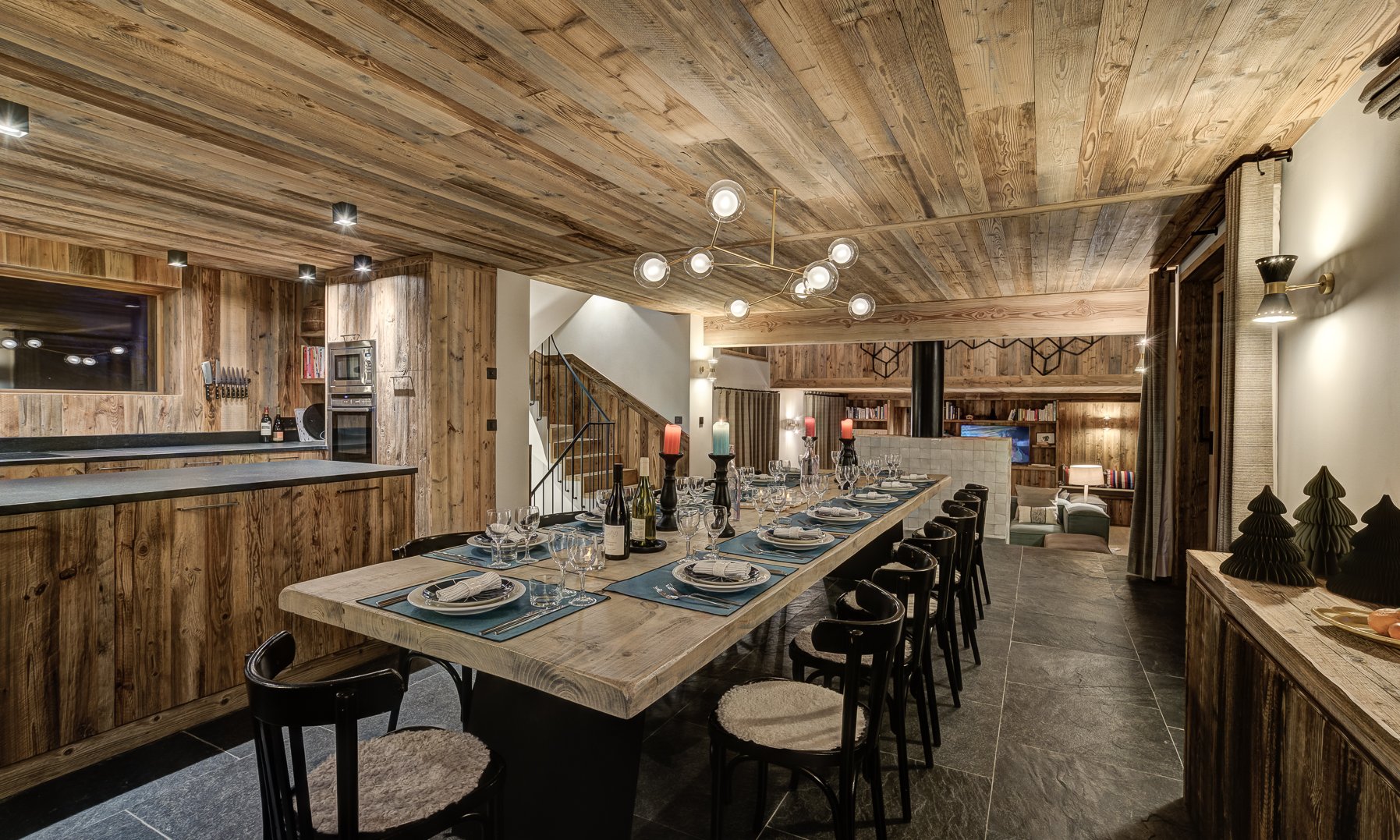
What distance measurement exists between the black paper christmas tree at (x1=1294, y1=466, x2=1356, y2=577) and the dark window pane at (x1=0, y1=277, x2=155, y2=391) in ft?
22.8

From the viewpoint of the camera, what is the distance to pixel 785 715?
1672mm

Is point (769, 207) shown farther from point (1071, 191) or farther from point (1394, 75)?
point (1394, 75)

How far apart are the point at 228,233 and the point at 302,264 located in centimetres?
91

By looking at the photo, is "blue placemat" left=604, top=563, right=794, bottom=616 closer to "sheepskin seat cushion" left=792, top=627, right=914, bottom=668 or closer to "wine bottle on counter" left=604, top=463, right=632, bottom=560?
"wine bottle on counter" left=604, top=463, right=632, bottom=560

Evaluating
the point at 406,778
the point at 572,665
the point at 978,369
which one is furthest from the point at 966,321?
the point at 406,778

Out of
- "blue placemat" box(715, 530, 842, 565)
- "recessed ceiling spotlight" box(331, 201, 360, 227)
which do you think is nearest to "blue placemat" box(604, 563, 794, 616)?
"blue placemat" box(715, 530, 842, 565)

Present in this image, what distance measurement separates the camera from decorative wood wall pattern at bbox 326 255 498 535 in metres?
4.73

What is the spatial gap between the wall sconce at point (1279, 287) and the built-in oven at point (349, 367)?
17.5 ft

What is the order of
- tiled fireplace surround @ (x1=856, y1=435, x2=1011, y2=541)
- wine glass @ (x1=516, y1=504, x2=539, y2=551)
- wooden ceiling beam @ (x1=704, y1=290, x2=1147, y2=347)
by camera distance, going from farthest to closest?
tiled fireplace surround @ (x1=856, y1=435, x2=1011, y2=541), wooden ceiling beam @ (x1=704, y1=290, x2=1147, y2=347), wine glass @ (x1=516, y1=504, x2=539, y2=551)

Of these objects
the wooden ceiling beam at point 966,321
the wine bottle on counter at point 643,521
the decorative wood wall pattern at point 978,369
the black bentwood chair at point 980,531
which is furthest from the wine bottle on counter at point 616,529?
the decorative wood wall pattern at point 978,369

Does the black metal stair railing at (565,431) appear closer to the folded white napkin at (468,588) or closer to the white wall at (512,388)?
the white wall at (512,388)

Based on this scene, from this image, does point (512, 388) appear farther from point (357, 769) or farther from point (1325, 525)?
point (1325, 525)

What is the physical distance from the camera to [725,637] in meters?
1.46

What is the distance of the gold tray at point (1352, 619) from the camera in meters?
1.29
